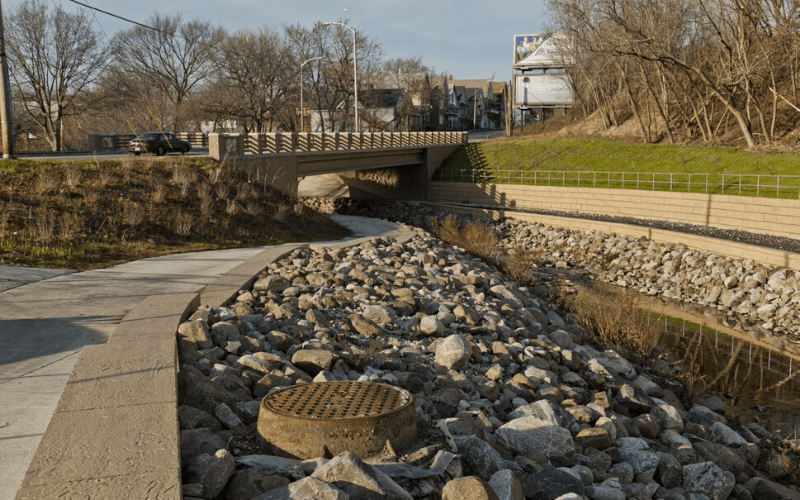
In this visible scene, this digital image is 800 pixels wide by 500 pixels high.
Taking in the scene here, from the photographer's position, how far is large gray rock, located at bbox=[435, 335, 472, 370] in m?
8.76

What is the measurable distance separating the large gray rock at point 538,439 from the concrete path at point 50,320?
4010 millimetres

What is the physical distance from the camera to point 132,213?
1933 cm

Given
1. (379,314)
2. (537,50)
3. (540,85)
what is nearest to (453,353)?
(379,314)

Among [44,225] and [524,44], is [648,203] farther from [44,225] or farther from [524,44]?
[524,44]

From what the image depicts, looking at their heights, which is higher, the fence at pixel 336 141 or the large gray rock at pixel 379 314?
the fence at pixel 336 141

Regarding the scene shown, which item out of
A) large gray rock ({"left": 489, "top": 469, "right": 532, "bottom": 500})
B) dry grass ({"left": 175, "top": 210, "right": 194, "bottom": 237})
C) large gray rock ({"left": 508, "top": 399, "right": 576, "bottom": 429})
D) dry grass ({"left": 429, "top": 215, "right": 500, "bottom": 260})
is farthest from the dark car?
large gray rock ({"left": 489, "top": 469, "right": 532, "bottom": 500})

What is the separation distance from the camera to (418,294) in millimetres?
13219

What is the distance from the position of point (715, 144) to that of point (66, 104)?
47896mm

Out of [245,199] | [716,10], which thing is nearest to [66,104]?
[245,199]

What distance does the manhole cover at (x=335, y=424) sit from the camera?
213 inches

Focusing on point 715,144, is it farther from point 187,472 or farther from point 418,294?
point 187,472

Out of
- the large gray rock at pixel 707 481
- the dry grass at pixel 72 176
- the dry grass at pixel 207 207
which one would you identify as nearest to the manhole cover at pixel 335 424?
the large gray rock at pixel 707 481

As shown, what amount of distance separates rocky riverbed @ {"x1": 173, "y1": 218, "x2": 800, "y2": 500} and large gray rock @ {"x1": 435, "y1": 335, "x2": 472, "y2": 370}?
0.06 feet

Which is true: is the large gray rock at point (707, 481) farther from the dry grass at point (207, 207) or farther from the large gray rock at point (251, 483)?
the dry grass at point (207, 207)
